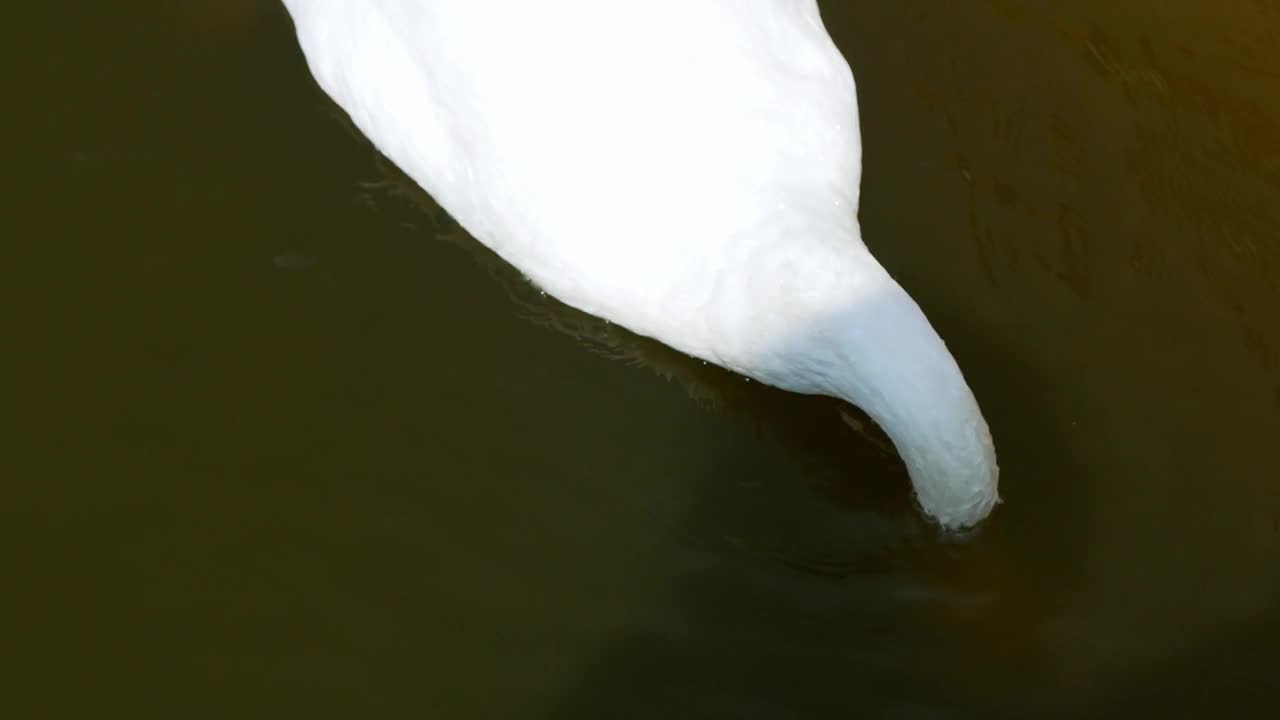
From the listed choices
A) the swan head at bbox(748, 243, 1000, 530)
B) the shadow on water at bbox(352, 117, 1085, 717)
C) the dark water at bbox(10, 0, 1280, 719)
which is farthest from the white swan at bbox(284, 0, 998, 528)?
the dark water at bbox(10, 0, 1280, 719)

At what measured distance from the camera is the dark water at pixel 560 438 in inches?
84.0

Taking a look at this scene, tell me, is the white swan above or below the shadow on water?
above

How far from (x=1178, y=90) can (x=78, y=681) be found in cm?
235

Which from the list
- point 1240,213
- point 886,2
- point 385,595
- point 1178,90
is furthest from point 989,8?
point 385,595

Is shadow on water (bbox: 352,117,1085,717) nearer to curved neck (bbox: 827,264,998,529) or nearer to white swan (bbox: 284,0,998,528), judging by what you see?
white swan (bbox: 284,0,998,528)

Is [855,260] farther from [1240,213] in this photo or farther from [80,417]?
[80,417]

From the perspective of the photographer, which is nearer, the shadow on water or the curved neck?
the curved neck

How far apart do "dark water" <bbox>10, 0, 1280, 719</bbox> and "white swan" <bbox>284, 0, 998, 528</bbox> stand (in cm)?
24

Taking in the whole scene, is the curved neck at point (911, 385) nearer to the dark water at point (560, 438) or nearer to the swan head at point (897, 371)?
the swan head at point (897, 371)

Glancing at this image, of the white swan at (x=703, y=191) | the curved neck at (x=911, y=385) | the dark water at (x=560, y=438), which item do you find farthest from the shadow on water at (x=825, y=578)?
the curved neck at (x=911, y=385)

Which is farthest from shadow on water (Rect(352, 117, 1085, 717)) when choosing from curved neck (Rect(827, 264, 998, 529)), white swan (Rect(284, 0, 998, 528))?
curved neck (Rect(827, 264, 998, 529))

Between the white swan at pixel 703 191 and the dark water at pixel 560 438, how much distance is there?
0.24m

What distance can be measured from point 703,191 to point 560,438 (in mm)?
532

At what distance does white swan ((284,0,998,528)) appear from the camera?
196 cm
